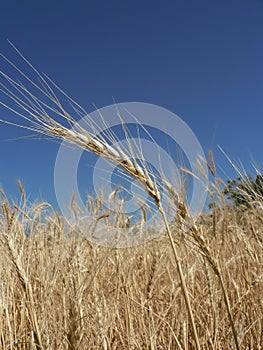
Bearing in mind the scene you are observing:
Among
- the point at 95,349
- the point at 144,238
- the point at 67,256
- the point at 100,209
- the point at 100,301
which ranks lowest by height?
the point at 95,349

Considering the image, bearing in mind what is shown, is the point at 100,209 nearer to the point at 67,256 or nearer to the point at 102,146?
the point at 67,256

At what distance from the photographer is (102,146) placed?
3.67ft

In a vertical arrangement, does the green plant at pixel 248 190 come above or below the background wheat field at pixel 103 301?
above

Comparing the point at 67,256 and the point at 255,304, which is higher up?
the point at 67,256

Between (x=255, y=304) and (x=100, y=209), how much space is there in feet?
3.85

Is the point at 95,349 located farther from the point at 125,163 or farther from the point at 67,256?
the point at 125,163

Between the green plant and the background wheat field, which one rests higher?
the green plant

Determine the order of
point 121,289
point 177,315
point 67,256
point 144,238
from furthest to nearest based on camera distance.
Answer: point 144,238 → point 121,289 → point 177,315 → point 67,256

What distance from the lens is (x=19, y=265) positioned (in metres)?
1.36

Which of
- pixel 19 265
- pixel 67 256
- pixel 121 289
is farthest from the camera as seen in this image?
pixel 121 289

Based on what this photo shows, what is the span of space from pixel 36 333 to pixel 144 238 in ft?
4.69

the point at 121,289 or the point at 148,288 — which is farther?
the point at 121,289

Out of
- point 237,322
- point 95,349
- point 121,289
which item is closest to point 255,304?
point 237,322

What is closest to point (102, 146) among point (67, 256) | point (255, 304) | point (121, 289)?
point (67, 256)
